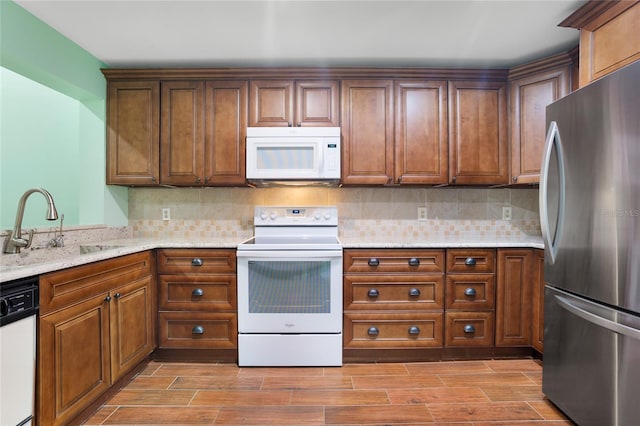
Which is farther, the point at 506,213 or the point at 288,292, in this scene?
the point at 506,213

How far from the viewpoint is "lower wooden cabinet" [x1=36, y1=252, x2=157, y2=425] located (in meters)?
1.46

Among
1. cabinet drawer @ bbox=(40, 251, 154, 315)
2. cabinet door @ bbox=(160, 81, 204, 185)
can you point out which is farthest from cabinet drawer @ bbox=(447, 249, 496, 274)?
cabinet drawer @ bbox=(40, 251, 154, 315)

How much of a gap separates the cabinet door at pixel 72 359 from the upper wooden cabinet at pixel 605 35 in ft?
9.47

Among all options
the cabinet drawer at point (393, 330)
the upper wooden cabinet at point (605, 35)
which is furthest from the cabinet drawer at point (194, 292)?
the upper wooden cabinet at point (605, 35)

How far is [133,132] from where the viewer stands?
8.77 feet

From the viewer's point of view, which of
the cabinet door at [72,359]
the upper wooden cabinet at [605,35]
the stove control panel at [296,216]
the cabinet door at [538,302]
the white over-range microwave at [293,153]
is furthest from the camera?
the stove control panel at [296,216]

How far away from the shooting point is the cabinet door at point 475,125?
2664mm

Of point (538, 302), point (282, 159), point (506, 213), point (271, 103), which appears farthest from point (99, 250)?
point (506, 213)

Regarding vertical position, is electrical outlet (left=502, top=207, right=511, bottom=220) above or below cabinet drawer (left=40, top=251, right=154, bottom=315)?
above

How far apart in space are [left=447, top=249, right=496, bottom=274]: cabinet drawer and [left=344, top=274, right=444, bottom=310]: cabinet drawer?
129 millimetres

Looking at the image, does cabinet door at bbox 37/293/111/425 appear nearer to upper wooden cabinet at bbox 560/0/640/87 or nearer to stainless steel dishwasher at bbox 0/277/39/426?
stainless steel dishwasher at bbox 0/277/39/426

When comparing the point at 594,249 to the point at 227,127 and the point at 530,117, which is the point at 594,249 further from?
the point at 227,127

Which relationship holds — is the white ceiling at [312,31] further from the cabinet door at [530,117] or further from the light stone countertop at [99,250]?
the light stone countertop at [99,250]

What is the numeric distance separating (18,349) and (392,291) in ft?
6.60
